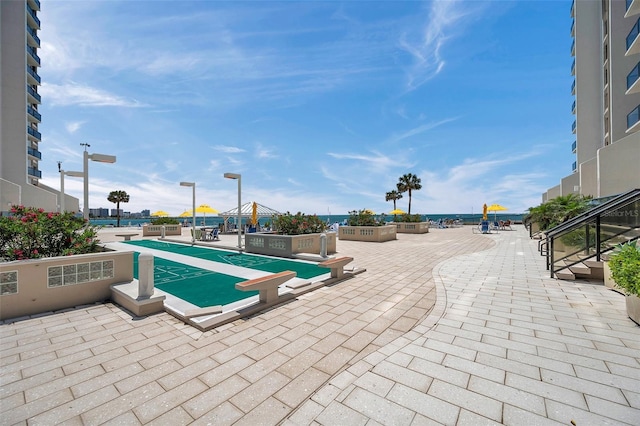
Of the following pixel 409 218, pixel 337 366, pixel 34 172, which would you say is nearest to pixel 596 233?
pixel 337 366

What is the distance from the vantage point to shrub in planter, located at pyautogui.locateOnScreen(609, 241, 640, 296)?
165 inches

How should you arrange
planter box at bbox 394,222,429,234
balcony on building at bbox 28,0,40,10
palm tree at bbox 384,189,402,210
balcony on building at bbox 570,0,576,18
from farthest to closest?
palm tree at bbox 384,189,402,210 → balcony on building at bbox 28,0,40,10 → balcony on building at bbox 570,0,576,18 → planter box at bbox 394,222,429,234

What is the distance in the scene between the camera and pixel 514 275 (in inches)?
316

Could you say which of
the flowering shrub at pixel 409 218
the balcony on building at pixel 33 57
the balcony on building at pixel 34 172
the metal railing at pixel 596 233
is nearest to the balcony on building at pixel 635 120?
the flowering shrub at pixel 409 218

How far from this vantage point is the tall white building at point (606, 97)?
1412 cm

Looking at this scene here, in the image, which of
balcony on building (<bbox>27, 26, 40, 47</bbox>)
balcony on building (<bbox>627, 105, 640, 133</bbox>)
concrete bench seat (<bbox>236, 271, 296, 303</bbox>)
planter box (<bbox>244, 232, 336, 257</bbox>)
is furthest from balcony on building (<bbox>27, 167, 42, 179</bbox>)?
balcony on building (<bbox>627, 105, 640, 133</bbox>)

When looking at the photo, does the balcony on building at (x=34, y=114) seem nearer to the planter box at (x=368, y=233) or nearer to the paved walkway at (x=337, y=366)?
the planter box at (x=368, y=233)

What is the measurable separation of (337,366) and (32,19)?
54085 mm

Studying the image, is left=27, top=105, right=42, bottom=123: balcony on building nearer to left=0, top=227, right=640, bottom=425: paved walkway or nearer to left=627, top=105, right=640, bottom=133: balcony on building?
left=0, top=227, right=640, bottom=425: paved walkway

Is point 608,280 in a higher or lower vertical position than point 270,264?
higher

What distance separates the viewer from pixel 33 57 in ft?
111

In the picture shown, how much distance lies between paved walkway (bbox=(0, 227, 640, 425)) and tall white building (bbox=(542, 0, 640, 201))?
45.1 feet

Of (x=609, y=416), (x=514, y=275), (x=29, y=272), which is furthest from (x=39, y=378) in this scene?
(x=514, y=275)

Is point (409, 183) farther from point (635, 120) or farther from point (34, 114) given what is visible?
point (34, 114)
